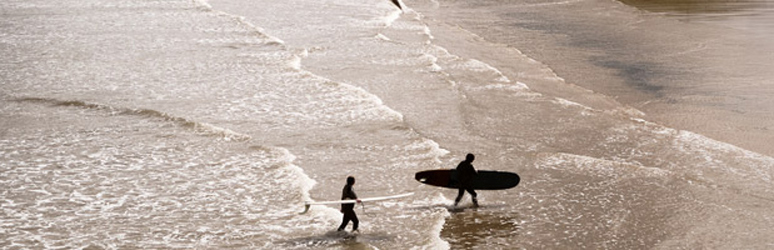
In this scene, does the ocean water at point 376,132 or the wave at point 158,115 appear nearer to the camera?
the ocean water at point 376,132

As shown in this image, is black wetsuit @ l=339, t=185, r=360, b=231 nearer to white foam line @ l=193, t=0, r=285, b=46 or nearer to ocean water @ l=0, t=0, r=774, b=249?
ocean water @ l=0, t=0, r=774, b=249

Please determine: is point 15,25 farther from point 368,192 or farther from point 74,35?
point 368,192

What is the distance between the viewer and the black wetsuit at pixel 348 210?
48.2ft

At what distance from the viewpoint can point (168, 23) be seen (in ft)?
130

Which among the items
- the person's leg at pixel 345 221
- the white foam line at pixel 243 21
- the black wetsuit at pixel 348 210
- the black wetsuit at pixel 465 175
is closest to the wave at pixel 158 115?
the person's leg at pixel 345 221

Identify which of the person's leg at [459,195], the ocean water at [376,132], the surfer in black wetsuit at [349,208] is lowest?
the ocean water at [376,132]

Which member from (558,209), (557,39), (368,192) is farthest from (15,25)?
(558,209)

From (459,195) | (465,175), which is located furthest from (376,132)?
(465,175)

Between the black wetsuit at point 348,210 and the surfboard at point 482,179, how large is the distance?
2000 mm

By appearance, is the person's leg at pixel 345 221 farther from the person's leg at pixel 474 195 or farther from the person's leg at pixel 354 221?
the person's leg at pixel 474 195

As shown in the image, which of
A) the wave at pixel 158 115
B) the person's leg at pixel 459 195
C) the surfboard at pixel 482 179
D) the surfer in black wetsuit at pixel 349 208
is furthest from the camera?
the wave at pixel 158 115

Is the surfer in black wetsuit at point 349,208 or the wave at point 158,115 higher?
the surfer in black wetsuit at point 349,208

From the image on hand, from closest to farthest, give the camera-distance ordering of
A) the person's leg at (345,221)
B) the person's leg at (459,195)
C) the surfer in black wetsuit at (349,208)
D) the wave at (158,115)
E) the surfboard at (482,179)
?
the surfer in black wetsuit at (349,208) < the person's leg at (345,221) < the person's leg at (459,195) < the surfboard at (482,179) < the wave at (158,115)

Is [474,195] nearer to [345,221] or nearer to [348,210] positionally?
[345,221]
